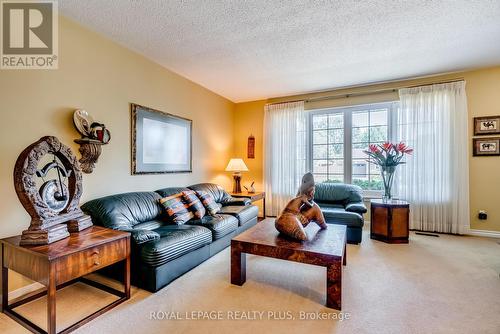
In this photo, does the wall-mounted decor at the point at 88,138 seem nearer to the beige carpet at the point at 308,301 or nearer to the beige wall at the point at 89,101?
the beige wall at the point at 89,101

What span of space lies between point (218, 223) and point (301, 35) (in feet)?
8.03

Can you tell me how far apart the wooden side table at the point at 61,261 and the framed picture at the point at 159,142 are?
4.28 ft

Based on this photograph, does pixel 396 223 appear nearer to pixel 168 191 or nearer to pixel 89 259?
pixel 168 191

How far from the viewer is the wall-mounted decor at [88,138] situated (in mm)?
2385

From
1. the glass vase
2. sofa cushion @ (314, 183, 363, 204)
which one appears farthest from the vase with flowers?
sofa cushion @ (314, 183, 363, 204)

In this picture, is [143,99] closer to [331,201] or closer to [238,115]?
[238,115]

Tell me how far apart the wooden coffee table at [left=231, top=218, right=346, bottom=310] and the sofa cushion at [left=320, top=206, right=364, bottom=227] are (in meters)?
0.87

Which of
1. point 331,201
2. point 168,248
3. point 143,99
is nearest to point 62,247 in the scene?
point 168,248

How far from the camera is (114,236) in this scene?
1.88m

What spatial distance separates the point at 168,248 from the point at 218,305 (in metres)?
0.67

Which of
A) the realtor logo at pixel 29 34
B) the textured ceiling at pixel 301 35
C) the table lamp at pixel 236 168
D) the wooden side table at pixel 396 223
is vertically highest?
the textured ceiling at pixel 301 35

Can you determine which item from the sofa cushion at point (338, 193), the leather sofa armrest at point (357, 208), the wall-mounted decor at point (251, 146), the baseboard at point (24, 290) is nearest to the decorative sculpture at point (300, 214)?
the leather sofa armrest at point (357, 208)

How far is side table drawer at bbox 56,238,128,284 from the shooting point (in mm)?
1519

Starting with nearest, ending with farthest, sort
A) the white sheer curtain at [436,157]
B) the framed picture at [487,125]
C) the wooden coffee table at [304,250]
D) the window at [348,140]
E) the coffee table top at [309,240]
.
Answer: the wooden coffee table at [304,250]
the coffee table top at [309,240]
the framed picture at [487,125]
the white sheer curtain at [436,157]
the window at [348,140]
